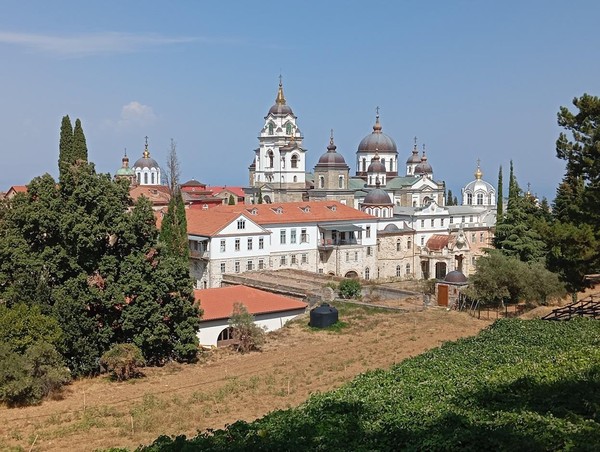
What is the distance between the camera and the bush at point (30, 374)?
20.8 metres

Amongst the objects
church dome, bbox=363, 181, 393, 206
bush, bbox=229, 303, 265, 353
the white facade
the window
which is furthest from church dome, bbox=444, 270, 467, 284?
church dome, bbox=363, 181, 393, 206

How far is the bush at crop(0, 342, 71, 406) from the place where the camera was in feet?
68.4

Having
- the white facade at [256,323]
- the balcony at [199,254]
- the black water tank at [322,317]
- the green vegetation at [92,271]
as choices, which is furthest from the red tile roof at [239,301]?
the balcony at [199,254]

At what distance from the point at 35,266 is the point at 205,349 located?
8.48 metres

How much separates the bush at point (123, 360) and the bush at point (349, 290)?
17.0 meters

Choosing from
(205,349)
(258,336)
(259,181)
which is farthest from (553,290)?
(259,181)

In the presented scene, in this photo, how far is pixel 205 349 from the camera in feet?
97.3

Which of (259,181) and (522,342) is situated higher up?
(259,181)

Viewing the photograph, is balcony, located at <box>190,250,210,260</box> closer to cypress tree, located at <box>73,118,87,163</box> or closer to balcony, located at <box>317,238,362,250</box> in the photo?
balcony, located at <box>317,238,362,250</box>

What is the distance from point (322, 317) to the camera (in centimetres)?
3241

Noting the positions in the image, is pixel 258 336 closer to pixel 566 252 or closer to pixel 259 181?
pixel 566 252

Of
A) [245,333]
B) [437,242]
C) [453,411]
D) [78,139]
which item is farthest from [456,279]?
[78,139]

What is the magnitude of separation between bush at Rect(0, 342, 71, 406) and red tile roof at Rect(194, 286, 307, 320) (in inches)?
365

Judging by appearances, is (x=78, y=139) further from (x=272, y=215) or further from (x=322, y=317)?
(x=322, y=317)
